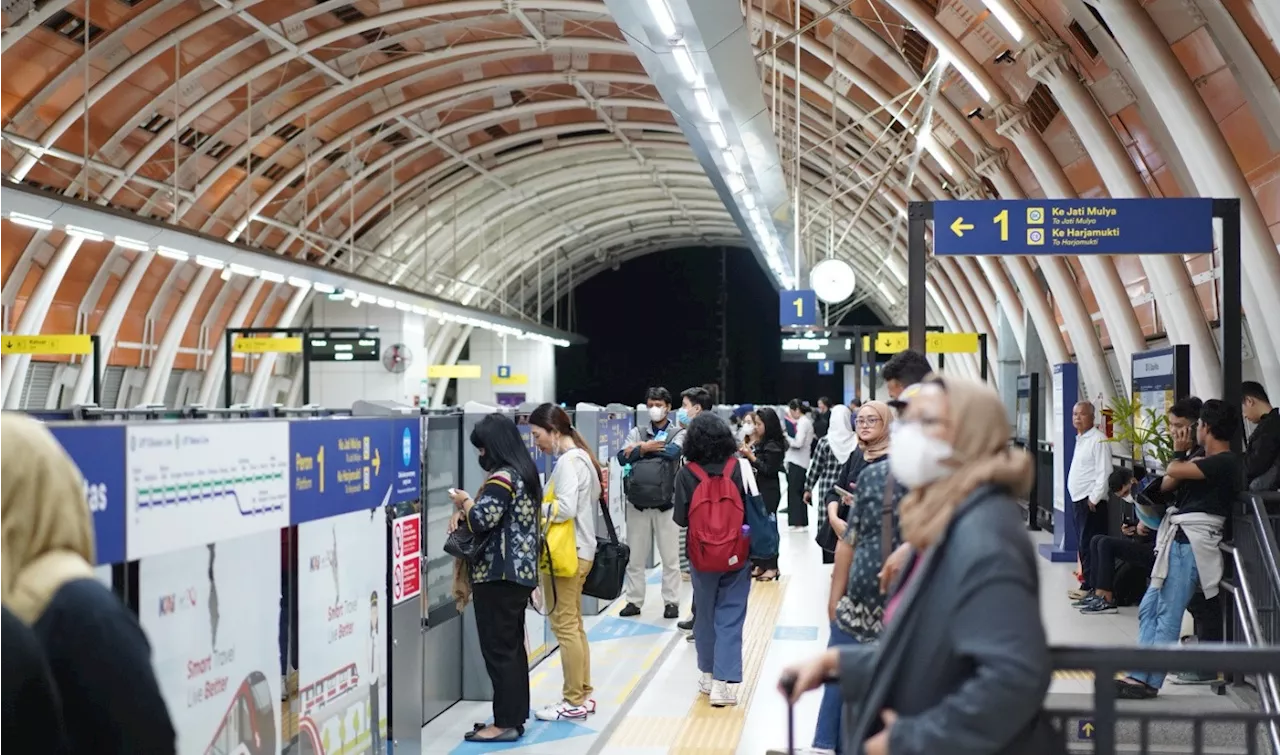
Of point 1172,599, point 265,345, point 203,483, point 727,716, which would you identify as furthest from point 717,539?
point 265,345

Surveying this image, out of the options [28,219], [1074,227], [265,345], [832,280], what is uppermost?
[28,219]

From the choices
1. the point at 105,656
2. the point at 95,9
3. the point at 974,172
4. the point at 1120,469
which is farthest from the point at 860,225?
the point at 105,656

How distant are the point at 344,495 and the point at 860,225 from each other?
26653mm

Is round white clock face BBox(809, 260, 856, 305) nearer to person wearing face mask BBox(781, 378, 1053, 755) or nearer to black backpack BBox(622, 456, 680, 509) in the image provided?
black backpack BBox(622, 456, 680, 509)

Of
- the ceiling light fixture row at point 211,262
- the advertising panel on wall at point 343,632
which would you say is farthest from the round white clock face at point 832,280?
the advertising panel on wall at point 343,632

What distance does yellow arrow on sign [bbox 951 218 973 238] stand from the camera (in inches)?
344

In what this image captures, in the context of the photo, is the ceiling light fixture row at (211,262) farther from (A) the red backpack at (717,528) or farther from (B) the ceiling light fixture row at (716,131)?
(A) the red backpack at (717,528)

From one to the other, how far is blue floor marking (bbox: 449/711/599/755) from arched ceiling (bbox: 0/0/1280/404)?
18.6 feet

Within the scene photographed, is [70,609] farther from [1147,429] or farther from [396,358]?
[396,358]

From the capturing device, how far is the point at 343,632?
511 cm

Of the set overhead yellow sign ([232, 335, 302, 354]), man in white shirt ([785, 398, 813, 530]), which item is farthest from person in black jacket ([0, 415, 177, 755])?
overhead yellow sign ([232, 335, 302, 354])

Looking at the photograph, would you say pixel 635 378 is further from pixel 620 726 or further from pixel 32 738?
pixel 32 738

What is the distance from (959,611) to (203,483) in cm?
248

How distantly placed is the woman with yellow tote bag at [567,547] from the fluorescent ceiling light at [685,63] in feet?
9.67
